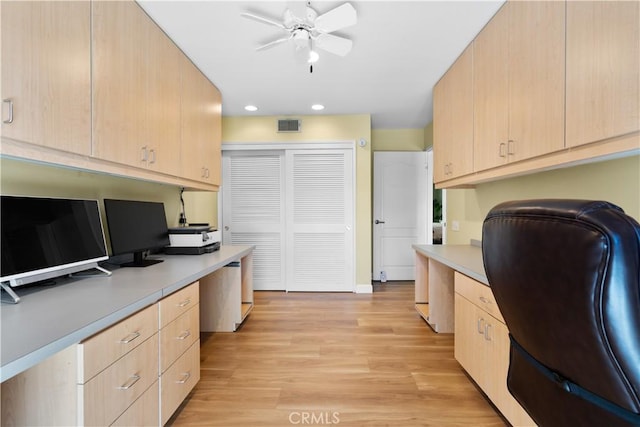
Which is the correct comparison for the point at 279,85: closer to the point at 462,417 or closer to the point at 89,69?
the point at 89,69

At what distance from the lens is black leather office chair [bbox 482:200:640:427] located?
0.57 metres

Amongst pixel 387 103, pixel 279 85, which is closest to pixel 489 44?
pixel 387 103

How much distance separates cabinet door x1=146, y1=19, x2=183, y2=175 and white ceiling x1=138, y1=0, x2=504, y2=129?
13cm

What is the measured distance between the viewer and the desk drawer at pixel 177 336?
4.80 feet

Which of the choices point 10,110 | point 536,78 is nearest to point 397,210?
point 536,78

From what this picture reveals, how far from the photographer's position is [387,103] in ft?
11.9

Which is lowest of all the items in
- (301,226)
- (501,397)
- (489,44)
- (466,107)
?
(501,397)

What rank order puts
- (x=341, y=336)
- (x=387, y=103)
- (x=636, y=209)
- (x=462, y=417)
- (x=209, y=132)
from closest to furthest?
(x=636, y=209)
(x=462, y=417)
(x=341, y=336)
(x=209, y=132)
(x=387, y=103)

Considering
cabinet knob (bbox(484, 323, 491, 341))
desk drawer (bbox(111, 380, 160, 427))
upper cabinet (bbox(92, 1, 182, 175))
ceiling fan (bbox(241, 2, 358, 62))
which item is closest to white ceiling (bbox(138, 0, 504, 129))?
ceiling fan (bbox(241, 2, 358, 62))

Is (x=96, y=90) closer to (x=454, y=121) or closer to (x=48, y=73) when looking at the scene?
(x=48, y=73)

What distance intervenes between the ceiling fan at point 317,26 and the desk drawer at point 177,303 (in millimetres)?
1772

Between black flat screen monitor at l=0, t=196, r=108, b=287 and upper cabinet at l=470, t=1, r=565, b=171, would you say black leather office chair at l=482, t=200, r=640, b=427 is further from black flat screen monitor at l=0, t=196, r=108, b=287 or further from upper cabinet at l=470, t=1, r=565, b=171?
black flat screen monitor at l=0, t=196, r=108, b=287

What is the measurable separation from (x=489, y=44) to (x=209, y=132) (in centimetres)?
254

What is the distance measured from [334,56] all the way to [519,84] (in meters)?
1.45
